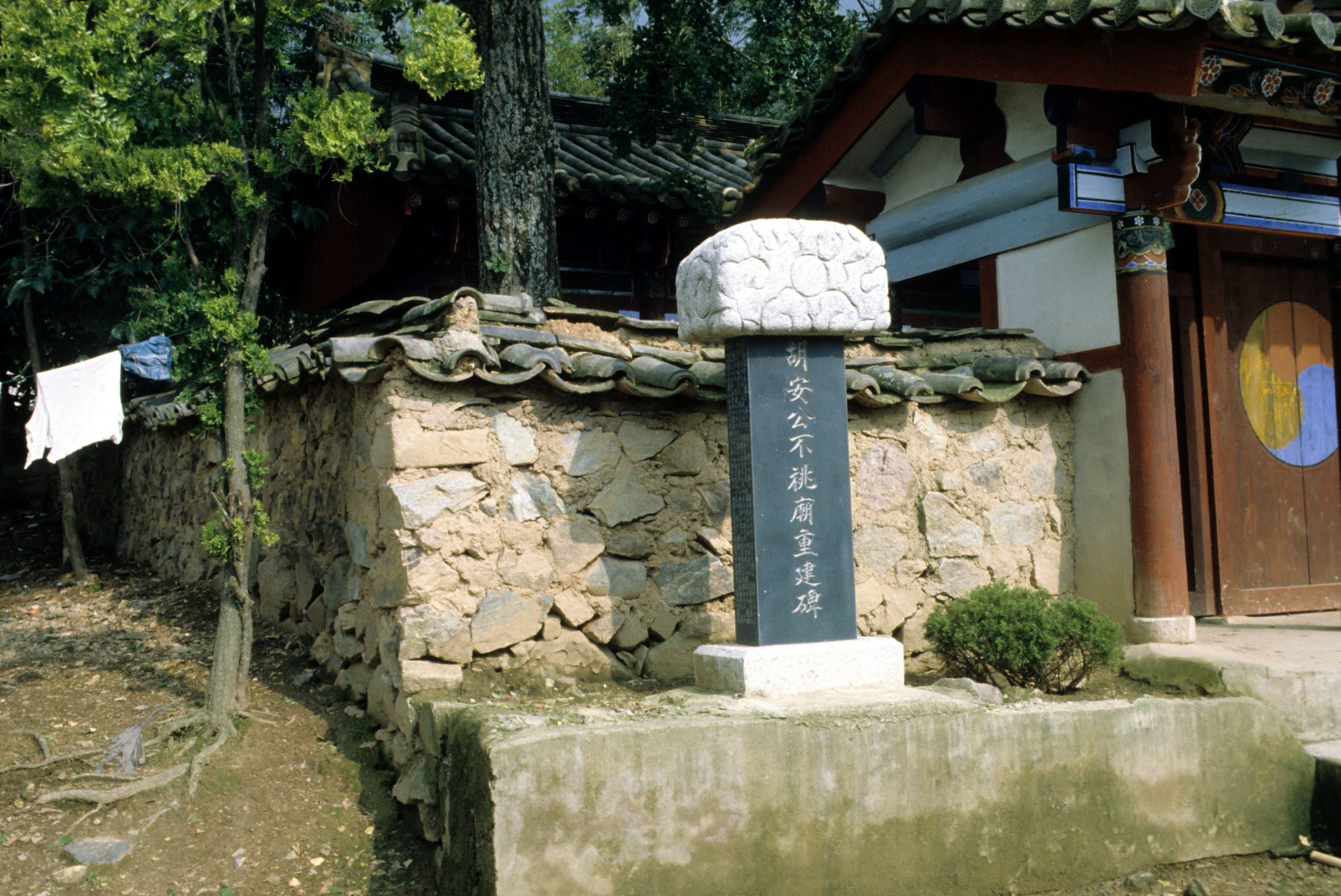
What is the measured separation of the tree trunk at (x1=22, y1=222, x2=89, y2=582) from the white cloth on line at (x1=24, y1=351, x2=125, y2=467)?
12.7 ft

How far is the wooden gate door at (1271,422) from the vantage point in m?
6.49

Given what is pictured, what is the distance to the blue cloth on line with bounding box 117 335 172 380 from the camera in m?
7.45

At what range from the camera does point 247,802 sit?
4441mm

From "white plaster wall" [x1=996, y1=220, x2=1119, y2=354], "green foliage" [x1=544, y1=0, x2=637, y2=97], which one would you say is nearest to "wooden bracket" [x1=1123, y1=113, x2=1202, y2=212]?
"white plaster wall" [x1=996, y1=220, x2=1119, y2=354]

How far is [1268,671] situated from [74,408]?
6058 millimetres

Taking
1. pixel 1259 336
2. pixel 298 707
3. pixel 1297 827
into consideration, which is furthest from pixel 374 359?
pixel 1259 336

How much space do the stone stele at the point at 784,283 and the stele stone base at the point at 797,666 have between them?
1329 millimetres

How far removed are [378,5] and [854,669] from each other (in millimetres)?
4056

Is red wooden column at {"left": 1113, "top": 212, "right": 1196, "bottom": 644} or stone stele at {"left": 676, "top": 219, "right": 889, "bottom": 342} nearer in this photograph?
stone stele at {"left": 676, "top": 219, "right": 889, "bottom": 342}

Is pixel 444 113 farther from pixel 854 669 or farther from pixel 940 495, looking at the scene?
pixel 854 669

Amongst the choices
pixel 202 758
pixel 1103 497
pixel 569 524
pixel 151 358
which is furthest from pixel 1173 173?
pixel 151 358

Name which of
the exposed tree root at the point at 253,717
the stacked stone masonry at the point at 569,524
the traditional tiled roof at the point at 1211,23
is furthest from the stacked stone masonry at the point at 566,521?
the traditional tiled roof at the point at 1211,23

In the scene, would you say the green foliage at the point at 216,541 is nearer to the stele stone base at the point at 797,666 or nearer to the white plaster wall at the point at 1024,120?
the stele stone base at the point at 797,666

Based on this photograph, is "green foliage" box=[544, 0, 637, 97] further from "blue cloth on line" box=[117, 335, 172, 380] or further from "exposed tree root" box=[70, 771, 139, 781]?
"exposed tree root" box=[70, 771, 139, 781]
